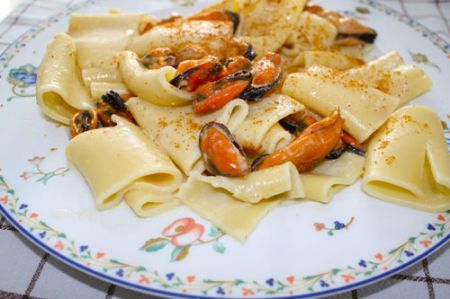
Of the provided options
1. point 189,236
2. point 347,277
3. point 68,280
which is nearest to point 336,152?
point 347,277

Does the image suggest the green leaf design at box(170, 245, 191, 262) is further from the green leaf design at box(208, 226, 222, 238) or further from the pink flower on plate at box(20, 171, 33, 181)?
the pink flower on plate at box(20, 171, 33, 181)

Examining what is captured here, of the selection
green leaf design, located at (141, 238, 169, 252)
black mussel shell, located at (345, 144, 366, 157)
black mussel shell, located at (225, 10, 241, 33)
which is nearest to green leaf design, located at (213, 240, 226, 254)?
green leaf design, located at (141, 238, 169, 252)

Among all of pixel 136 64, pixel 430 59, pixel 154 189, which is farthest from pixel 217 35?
pixel 430 59

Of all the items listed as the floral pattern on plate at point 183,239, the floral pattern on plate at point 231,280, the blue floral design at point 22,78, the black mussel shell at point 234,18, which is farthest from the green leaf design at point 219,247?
the black mussel shell at point 234,18

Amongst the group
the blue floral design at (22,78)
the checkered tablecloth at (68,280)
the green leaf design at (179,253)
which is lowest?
the checkered tablecloth at (68,280)

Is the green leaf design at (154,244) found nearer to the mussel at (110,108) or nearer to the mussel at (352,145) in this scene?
the mussel at (110,108)

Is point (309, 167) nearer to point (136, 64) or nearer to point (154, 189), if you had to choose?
point (154, 189)
